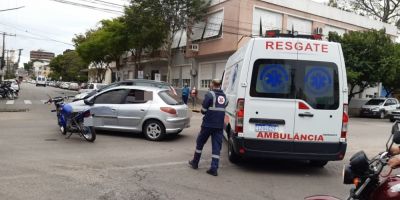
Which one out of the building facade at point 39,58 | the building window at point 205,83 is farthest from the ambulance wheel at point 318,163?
the building facade at point 39,58

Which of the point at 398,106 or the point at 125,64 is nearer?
the point at 398,106

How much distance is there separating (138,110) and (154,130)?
2.28ft

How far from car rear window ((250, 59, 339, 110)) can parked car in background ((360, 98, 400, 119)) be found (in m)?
26.5

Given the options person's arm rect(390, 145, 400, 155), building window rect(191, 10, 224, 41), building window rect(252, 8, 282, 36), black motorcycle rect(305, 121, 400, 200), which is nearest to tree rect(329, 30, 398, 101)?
building window rect(252, 8, 282, 36)

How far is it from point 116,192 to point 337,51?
475 centimetres

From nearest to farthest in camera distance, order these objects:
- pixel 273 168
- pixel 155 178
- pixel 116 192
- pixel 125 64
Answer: pixel 116 192 → pixel 155 178 → pixel 273 168 → pixel 125 64

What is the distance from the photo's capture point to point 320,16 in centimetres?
3562

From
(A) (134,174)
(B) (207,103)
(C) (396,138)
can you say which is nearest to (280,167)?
(B) (207,103)

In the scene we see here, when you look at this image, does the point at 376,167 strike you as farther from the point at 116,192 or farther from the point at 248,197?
the point at 116,192

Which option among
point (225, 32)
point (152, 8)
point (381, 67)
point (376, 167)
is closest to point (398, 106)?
point (381, 67)

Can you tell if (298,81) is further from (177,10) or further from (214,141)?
(177,10)

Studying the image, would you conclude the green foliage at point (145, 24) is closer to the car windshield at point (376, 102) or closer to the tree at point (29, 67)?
the car windshield at point (376, 102)

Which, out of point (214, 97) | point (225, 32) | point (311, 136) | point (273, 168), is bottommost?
point (273, 168)

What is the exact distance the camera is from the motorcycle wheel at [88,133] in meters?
11.2
